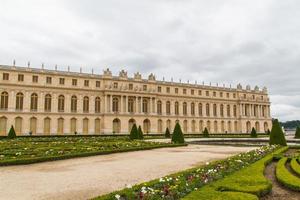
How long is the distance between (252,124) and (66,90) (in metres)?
52.4

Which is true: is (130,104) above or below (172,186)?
above

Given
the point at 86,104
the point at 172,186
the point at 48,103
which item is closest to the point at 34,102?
the point at 48,103

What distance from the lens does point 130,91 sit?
58812 mm

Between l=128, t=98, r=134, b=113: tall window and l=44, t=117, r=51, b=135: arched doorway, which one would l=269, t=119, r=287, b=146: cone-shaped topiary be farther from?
l=44, t=117, r=51, b=135: arched doorway

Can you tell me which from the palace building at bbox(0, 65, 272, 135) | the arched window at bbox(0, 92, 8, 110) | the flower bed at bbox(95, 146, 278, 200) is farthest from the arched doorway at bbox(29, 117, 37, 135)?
the flower bed at bbox(95, 146, 278, 200)

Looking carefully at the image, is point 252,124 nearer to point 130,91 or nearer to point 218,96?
point 218,96

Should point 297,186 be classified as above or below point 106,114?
below

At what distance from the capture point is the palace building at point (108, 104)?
49.1m

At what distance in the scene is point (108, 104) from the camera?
56.5 meters

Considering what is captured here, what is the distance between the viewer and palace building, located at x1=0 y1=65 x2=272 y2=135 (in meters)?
49.1

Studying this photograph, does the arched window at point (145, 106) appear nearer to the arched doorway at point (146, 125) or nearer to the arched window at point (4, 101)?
the arched doorway at point (146, 125)

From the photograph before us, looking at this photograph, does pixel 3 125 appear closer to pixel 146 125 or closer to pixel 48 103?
pixel 48 103

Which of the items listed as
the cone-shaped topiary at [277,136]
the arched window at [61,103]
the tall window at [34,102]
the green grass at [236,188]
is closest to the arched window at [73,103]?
the arched window at [61,103]

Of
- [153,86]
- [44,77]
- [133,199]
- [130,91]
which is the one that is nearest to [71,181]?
[133,199]
